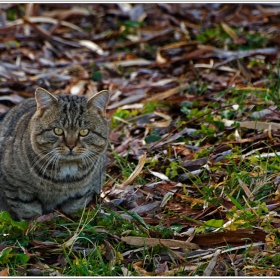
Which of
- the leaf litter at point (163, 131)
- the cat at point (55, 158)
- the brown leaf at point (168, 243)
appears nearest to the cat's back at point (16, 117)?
the cat at point (55, 158)

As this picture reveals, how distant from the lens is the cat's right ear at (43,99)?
16.7 ft

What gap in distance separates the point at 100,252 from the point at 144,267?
310 mm

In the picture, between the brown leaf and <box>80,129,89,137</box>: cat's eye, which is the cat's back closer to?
<box>80,129,89,137</box>: cat's eye

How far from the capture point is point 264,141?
555cm

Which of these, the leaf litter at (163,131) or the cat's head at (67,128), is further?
the cat's head at (67,128)

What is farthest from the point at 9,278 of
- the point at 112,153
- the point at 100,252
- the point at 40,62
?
the point at 40,62

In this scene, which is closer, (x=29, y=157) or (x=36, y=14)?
(x=29, y=157)

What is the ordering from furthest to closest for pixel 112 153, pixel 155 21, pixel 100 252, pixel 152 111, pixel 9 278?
pixel 155 21
pixel 152 111
pixel 112 153
pixel 100 252
pixel 9 278

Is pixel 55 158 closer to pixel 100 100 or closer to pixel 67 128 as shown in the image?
pixel 67 128

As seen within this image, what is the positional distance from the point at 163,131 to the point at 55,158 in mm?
1478

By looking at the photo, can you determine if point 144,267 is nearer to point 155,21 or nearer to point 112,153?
point 112,153

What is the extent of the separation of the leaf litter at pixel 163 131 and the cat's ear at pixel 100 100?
0.58 meters

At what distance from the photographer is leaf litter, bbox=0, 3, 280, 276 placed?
427 cm

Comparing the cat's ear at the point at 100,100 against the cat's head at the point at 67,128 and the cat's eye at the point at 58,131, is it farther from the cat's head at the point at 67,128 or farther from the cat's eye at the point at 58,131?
the cat's eye at the point at 58,131
